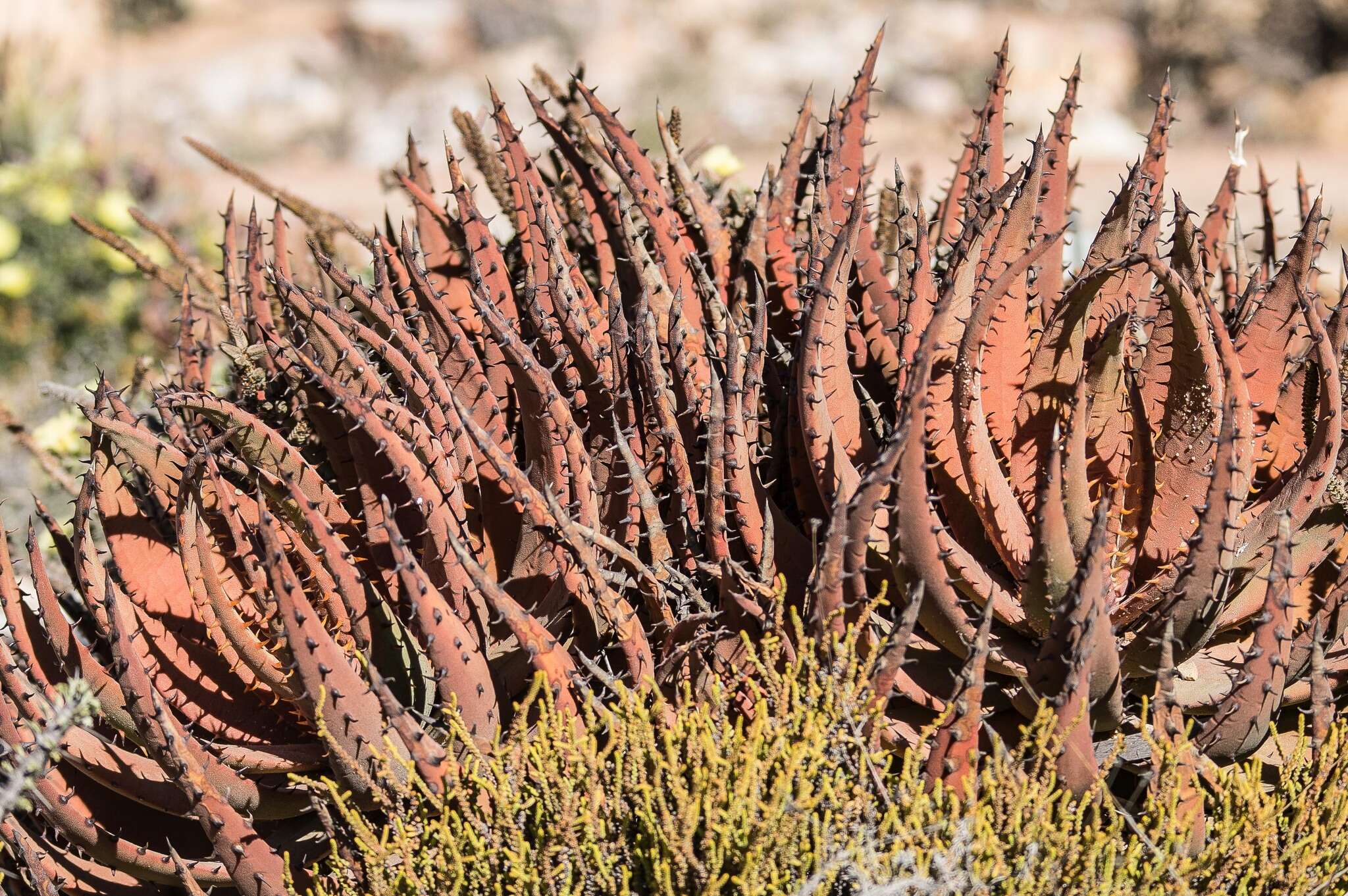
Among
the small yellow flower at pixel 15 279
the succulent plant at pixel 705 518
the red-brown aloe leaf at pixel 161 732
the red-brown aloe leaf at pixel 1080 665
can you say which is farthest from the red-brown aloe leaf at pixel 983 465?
the small yellow flower at pixel 15 279

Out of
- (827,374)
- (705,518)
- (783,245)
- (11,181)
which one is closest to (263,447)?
(705,518)

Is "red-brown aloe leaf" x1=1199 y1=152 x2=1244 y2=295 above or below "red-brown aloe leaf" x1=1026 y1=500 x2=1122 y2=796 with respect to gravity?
above

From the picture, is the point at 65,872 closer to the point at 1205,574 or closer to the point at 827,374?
the point at 827,374

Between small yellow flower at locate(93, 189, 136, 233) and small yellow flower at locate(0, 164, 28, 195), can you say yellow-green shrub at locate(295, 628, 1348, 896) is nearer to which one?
small yellow flower at locate(93, 189, 136, 233)

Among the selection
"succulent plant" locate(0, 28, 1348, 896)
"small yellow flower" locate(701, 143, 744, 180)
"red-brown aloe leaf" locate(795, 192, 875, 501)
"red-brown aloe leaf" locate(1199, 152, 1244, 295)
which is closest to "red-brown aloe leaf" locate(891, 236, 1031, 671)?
"succulent plant" locate(0, 28, 1348, 896)

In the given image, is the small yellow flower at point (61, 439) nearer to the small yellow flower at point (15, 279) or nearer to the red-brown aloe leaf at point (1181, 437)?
the red-brown aloe leaf at point (1181, 437)

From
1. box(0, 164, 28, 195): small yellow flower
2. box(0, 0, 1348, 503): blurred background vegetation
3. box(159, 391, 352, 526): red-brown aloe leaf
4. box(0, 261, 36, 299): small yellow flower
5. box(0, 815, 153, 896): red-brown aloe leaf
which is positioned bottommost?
box(0, 815, 153, 896): red-brown aloe leaf

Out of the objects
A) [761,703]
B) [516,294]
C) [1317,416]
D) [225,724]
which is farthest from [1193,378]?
[225,724]
